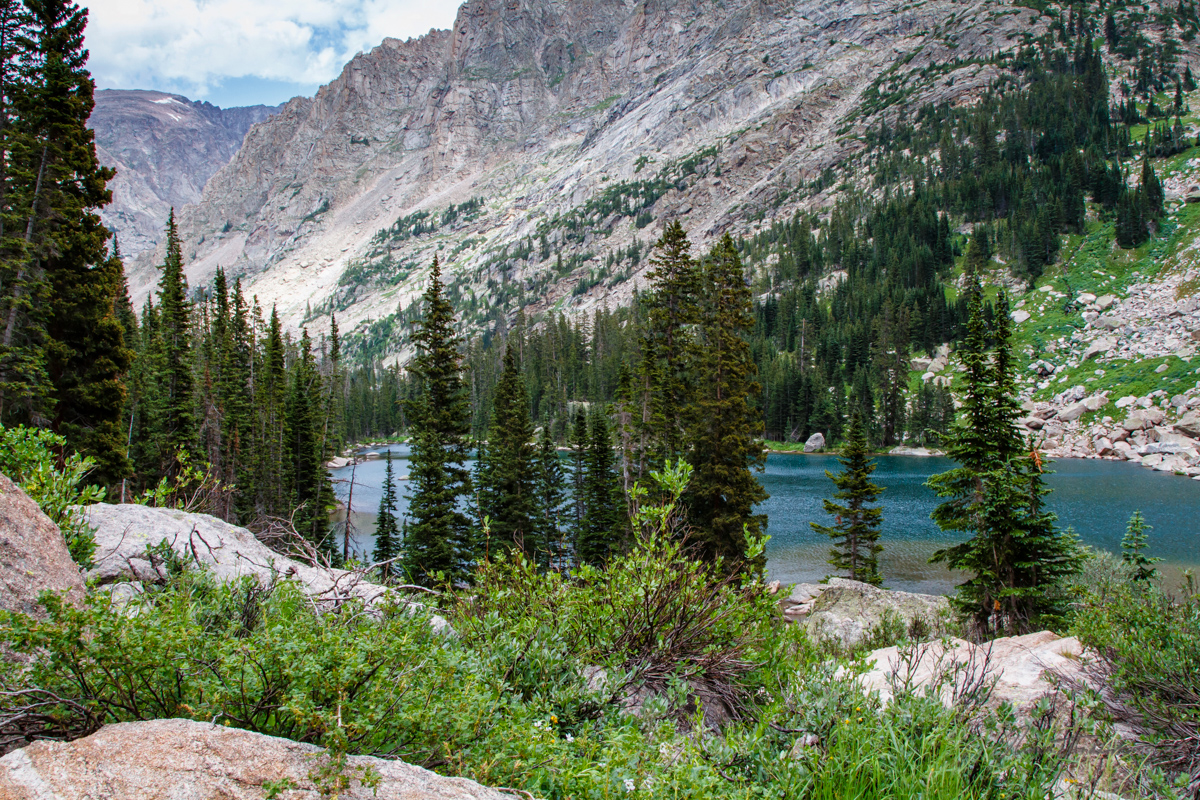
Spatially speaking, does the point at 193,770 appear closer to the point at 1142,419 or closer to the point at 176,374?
the point at 176,374

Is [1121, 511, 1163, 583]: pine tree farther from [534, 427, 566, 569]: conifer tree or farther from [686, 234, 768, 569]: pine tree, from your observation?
[534, 427, 566, 569]: conifer tree

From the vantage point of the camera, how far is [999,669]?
5.89 m

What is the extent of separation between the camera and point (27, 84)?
15.8 m

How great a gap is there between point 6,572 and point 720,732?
524 centimetres

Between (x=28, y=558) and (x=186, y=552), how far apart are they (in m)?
1.99

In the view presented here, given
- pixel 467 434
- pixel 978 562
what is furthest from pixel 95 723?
pixel 467 434

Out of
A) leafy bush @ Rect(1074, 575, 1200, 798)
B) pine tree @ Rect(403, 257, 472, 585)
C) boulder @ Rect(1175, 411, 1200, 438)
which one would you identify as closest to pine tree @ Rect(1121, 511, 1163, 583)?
leafy bush @ Rect(1074, 575, 1200, 798)

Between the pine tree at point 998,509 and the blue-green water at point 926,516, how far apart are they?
43.4ft

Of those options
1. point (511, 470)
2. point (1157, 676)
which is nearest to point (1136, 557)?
point (1157, 676)

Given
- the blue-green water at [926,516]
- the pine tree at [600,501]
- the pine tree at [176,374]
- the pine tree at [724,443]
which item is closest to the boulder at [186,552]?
the pine tree at [724,443]

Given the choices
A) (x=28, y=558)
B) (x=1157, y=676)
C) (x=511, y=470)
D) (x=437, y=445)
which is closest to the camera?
(x=28, y=558)

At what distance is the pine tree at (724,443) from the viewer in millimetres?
20391

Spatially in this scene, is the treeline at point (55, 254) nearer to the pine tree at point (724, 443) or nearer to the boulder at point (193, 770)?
the boulder at point (193, 770)

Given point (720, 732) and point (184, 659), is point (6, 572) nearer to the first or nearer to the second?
point (184, 659)
